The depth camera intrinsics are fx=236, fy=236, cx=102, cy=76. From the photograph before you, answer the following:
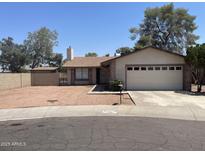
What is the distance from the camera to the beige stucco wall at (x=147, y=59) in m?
21.8

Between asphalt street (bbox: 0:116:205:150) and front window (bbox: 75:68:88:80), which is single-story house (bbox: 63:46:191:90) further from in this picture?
asphalt street (bbox: 0:116:205:150)

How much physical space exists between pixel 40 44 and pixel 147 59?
1681 inches

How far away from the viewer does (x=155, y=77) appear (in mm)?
21859

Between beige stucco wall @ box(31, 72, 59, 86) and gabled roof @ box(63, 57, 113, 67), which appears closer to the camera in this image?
gabled roof @ box(63, 57, 113, 67)

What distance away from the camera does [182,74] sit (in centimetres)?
2164

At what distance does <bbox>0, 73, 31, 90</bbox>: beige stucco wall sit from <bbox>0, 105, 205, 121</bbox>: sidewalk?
13.1 m

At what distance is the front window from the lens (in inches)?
1232

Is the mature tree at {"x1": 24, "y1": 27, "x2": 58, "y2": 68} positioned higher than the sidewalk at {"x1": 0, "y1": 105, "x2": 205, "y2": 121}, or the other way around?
the mature tree at {"x1": 24, "y1": 27, "x2": 58, "y2": 68}

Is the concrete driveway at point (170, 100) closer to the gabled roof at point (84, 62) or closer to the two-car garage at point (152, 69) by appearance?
the two-car garage at point (152, 69)

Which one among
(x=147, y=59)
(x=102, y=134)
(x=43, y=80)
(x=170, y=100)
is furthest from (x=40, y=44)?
(x=102, y=134)

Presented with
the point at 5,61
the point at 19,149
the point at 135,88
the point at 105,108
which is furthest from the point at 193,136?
the point at 5,61

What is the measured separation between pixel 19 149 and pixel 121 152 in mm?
2411

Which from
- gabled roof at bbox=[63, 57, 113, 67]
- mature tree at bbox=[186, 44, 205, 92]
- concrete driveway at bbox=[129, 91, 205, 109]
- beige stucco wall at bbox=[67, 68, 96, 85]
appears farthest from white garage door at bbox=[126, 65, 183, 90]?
beige stucco wall at bbox=[67, 68, 96, 85]

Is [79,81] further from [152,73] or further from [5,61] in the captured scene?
[5,61]
